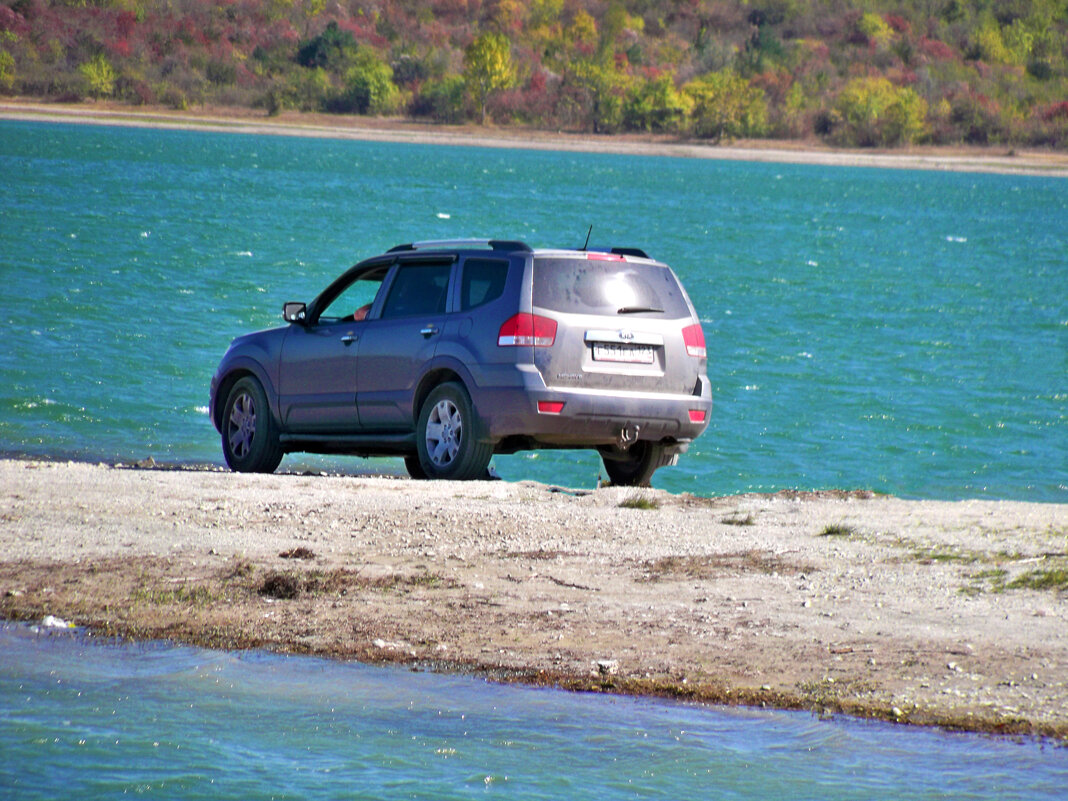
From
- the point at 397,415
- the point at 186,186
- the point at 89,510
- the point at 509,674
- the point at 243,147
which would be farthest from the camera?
the point at 243,147

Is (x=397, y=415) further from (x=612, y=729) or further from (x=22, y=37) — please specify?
(x=22, y=37)

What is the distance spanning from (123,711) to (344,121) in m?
156

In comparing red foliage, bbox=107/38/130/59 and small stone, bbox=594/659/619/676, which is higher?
red foliage, bbox=107/38/130/59

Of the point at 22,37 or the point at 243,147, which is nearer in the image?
the point at 243,147

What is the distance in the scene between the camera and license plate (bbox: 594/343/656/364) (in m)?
10.9

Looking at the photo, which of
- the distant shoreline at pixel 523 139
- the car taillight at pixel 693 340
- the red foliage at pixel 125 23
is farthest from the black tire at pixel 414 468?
the red foliage at pixel 125 23

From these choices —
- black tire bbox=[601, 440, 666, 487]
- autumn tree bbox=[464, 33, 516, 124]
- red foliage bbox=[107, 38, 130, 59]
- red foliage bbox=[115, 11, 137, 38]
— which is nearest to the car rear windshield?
black tire bbox=[601, 440, 666, 487]

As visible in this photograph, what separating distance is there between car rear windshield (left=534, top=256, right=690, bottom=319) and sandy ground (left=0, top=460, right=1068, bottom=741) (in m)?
1.37

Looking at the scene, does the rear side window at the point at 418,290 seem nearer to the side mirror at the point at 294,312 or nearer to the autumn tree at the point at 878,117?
the side mirror at the point at 294,312

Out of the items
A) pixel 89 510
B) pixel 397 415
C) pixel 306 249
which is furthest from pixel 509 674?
pixel 306 249

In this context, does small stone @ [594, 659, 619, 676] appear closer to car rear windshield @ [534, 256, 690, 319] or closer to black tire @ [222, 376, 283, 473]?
car rear windshield @ [534, 256, 690, 319]

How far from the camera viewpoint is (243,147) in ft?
422

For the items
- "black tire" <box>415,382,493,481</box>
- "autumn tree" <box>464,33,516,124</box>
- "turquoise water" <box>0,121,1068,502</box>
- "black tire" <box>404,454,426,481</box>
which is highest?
"autumn tree" <box>464,33,516,124</box>

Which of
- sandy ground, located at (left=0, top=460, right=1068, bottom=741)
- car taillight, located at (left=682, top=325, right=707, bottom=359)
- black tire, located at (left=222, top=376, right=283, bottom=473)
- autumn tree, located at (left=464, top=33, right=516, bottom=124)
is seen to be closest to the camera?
sandy ground, located at (left=0, top=460, right=1068, bottom=741)
